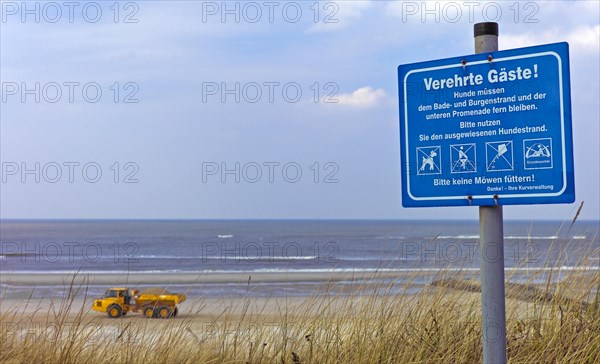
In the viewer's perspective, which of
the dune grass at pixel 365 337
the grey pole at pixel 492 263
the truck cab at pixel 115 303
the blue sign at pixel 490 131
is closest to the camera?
the blue sign at pixel 490 131

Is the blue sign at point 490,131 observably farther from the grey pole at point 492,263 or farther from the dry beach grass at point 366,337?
the dry beach grass at point 366,337

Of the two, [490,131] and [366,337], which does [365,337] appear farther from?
[490,131]

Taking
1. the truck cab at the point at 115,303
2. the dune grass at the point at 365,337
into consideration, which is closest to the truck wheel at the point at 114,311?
the truck cab at the point at 115,303

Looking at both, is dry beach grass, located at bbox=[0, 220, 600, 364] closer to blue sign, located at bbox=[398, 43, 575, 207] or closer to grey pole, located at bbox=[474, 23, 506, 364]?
grey pole, located at bbox=[474, 23, 506, 364]

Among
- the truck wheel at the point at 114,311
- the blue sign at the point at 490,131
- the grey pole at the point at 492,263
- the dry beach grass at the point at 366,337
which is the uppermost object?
the blue sign at the point at 490,131

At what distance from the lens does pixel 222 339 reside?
4785mm

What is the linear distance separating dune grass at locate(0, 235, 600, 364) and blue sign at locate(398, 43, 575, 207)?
4.93 ft

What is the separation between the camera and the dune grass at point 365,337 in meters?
4.61

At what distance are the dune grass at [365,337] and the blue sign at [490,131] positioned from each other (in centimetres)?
150

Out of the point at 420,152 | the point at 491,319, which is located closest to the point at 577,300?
the point at 491,319

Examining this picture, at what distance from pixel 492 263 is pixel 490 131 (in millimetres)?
620

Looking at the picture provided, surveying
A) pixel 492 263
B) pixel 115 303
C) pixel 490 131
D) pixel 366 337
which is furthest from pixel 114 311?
pixel 490 131

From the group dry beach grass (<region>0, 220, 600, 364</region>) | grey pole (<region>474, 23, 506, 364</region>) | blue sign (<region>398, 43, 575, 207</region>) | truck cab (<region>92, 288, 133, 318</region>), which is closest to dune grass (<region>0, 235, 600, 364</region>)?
dry beach grass (<region>0, 220, 600, 364</region>)

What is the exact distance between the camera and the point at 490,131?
3328 millimetres
